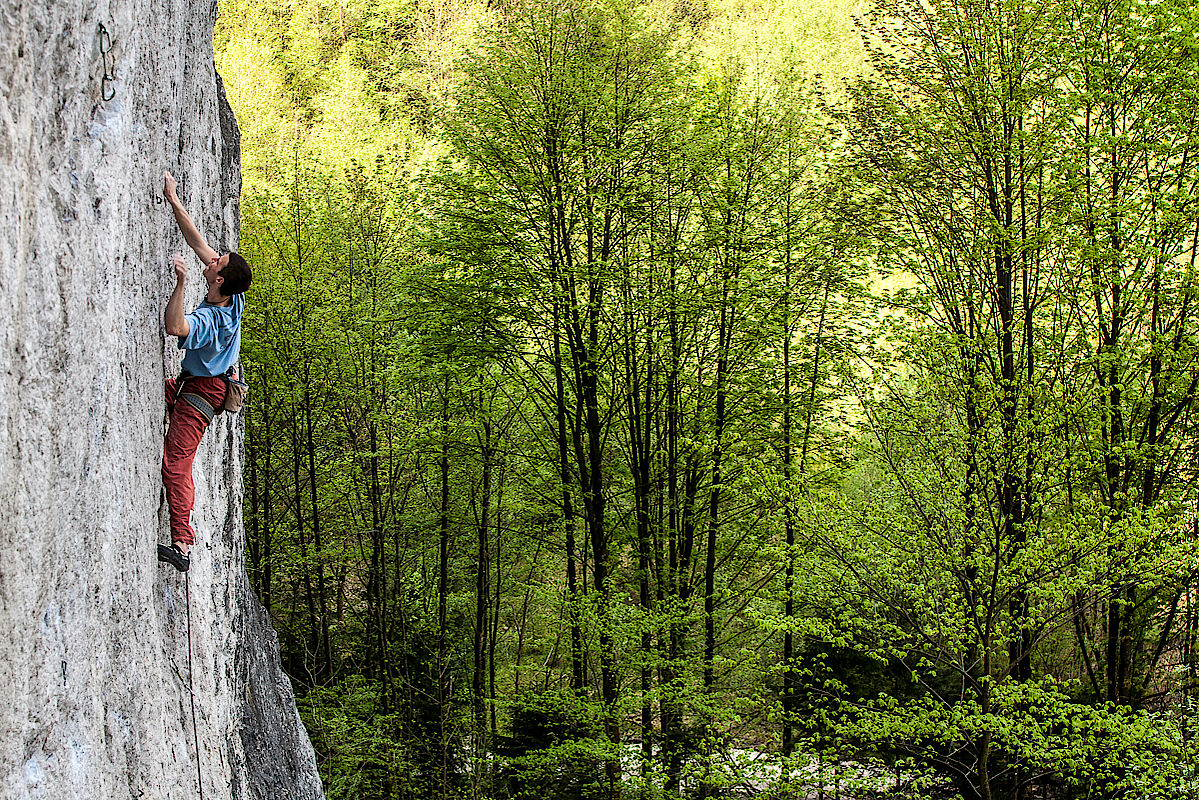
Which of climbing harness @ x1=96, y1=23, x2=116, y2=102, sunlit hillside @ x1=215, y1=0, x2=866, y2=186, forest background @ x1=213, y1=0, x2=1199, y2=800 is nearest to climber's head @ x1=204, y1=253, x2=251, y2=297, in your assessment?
climbing harness @ x1=96, y1=23, x2=116, y2=102

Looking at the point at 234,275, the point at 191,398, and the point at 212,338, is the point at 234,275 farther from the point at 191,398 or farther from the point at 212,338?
the point at 191,398

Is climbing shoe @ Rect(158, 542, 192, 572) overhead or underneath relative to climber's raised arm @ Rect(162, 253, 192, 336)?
underneath

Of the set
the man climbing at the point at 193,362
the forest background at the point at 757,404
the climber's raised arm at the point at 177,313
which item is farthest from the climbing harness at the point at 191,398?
the forest background at the point at 757,404

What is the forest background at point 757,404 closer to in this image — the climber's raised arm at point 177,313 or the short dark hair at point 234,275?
the short dark hair at point 234,275

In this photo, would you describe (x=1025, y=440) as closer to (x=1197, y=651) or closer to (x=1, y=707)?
(x=1197, y=651)

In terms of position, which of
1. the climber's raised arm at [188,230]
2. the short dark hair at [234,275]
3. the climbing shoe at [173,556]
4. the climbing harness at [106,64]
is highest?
the climbing harness at [106,64]

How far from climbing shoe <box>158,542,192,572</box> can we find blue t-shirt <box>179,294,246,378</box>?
1288 millimetres

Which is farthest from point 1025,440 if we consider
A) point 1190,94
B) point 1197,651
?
point 1190,94

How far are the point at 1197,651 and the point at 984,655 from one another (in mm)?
3212

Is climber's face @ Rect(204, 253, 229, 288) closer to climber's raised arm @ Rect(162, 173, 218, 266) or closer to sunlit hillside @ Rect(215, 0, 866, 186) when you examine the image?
climber's raised arm @ Rect(162, 173, 218, 266)

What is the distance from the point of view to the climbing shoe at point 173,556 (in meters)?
6.01

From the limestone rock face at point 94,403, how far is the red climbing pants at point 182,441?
112 mm

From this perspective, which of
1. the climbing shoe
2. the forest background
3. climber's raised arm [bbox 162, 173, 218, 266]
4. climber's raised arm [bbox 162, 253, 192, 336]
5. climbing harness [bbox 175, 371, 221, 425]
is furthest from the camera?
the forest background

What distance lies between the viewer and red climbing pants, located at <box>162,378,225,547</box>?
5930 millimetres
